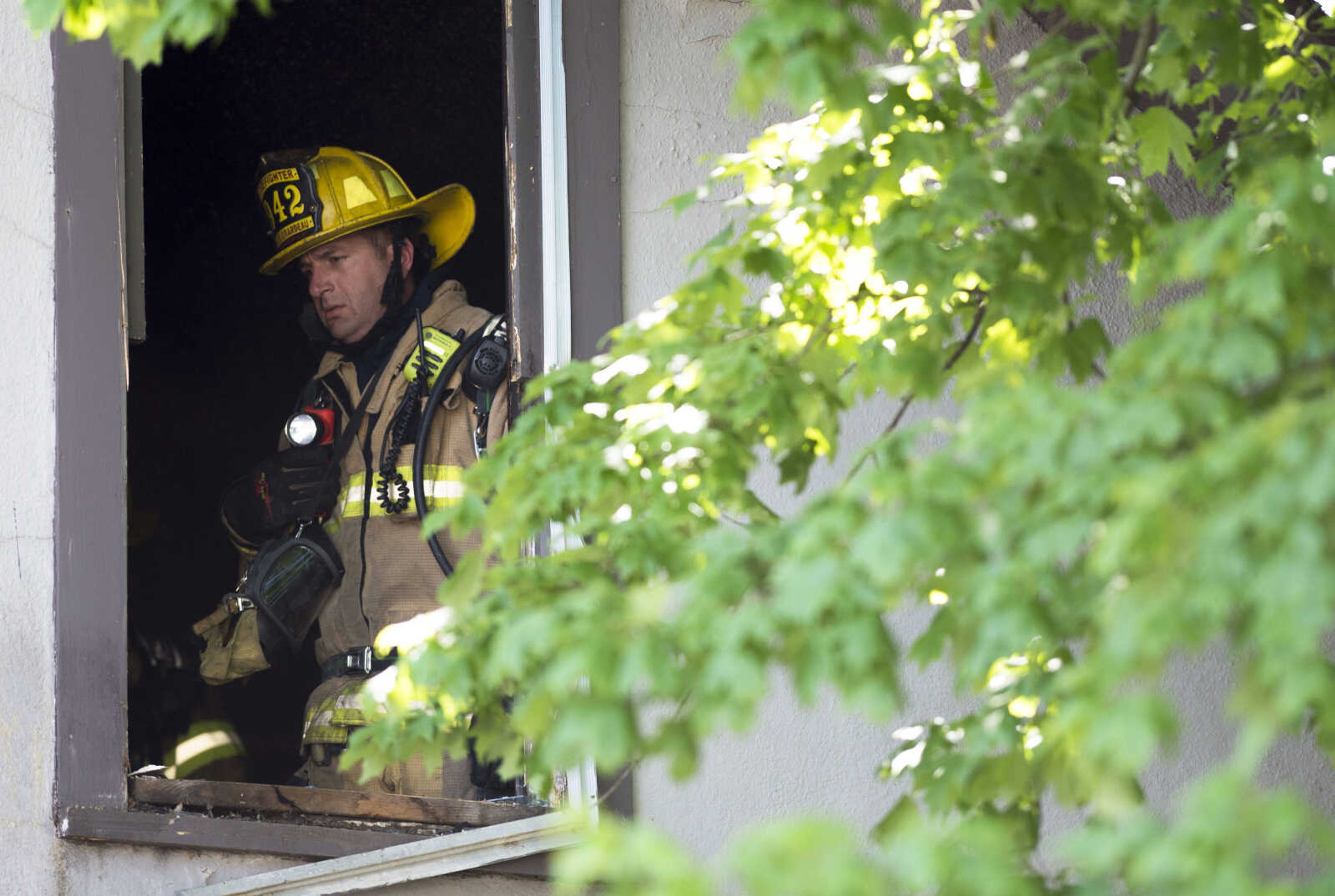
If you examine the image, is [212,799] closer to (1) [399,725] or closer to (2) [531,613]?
(1) [399,725]

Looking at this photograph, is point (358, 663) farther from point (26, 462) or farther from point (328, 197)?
point (328, 197)

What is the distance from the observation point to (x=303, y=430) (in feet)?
15.1

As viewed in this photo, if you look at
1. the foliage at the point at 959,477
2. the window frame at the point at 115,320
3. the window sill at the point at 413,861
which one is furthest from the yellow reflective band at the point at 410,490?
the foliage at the point at 959,477

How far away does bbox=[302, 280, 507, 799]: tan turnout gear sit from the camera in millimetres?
4332

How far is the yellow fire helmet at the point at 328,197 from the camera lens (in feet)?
15.8

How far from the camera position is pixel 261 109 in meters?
5.91

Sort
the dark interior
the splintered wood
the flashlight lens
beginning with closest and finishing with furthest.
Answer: the splintered wood < the flashlight lens < the dark interior

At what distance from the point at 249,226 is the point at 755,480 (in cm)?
311

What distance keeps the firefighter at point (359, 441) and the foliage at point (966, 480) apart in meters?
2.00

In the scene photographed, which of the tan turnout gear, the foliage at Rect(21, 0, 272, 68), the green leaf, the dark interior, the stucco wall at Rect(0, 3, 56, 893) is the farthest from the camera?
the dark interior

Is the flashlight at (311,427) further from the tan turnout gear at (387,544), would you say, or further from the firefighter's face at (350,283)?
the firefighter's face at (350,283)

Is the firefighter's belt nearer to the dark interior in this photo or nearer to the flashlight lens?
the flashlight lens

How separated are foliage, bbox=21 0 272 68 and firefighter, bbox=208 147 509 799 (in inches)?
86.2

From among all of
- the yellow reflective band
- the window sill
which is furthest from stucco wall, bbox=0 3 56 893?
the yellow reflective band
